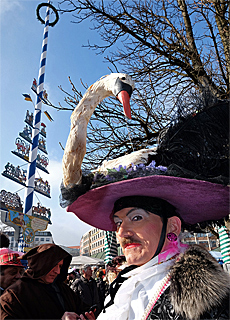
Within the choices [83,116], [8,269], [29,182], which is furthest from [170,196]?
[29,182]

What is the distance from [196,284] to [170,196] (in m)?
0.58

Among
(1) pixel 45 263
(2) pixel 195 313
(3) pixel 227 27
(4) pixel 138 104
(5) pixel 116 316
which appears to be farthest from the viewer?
(4) pixel 138 104

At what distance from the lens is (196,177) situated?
4.60 feet

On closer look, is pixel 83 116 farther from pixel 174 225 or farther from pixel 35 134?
pixel 35 134

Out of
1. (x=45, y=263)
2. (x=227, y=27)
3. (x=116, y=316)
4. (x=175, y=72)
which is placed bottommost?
(x=116, y=316)

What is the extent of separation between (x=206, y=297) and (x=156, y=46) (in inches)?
163

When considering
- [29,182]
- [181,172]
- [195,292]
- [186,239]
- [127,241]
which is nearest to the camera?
[195,292]

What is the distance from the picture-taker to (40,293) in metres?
2.16

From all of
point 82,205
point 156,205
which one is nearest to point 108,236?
point 82,205

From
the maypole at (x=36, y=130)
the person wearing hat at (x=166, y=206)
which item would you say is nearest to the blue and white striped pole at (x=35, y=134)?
the maypole at (x=36, y=130)

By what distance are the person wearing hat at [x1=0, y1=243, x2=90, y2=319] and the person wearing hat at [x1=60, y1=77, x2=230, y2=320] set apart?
79 cm

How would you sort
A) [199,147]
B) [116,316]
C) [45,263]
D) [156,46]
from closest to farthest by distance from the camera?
1. [116,316]
2. [199,147]
3. [45,263]
4. [156,46]

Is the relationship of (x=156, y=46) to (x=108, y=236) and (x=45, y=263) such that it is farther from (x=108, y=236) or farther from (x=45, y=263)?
(x=45, y=263)

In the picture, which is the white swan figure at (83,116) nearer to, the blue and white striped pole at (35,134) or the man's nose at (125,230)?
the man's nose at (125,230)
